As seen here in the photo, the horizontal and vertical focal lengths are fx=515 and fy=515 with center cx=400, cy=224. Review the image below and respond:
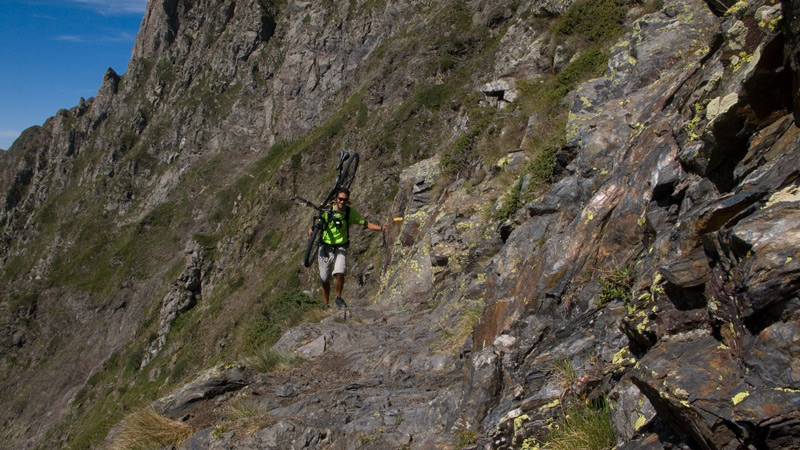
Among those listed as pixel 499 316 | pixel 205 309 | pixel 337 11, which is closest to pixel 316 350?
pixel 499 316

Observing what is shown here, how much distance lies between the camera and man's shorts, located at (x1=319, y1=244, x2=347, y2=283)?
32.1 feet

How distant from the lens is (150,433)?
5.84m

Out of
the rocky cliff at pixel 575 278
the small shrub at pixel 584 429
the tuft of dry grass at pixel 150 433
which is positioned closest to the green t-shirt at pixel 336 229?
the rocky cliff at pixel 575 278

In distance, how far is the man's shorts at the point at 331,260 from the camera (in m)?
9.77

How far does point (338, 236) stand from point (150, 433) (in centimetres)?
470

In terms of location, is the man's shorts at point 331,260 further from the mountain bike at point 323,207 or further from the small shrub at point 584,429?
the small shrub at point 584,429

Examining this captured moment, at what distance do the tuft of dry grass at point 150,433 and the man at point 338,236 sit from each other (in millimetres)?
4289

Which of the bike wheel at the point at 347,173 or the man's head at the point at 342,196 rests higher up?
the bike wheel at the point at 347,173

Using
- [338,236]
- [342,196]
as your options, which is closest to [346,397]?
[338,236]

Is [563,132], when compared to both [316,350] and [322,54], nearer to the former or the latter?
[316,350]

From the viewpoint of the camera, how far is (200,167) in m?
64.9

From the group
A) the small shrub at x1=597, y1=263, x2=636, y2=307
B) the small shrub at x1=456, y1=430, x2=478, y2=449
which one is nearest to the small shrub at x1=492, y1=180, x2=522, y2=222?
the small shrub at x1=597, y1=263, x2=636, y2=307

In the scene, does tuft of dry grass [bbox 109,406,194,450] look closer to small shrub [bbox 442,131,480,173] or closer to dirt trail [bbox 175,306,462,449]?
dirt trail [bbox 175,306,462,449]

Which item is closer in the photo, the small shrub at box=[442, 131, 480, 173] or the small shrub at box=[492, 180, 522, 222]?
the small shrub at box=[492, 180, 522, 222]
